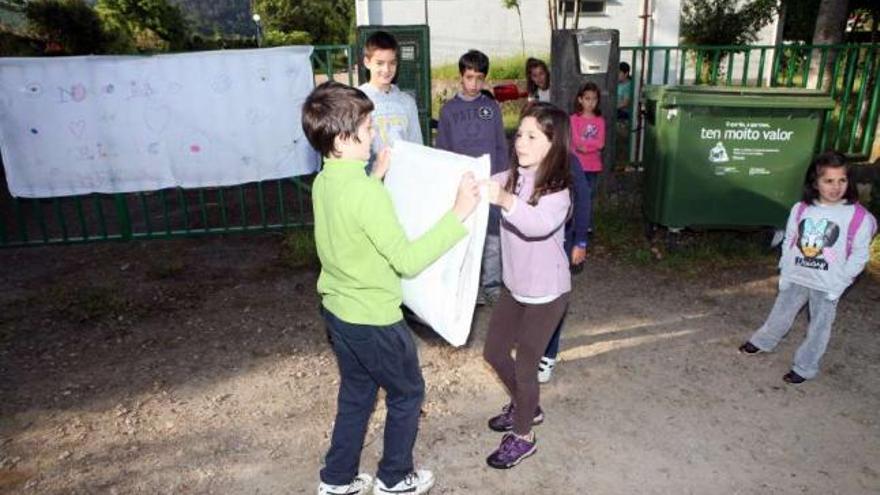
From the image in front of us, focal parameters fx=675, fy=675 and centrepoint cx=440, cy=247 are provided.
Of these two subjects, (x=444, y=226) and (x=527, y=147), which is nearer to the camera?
(x=444, y=226)

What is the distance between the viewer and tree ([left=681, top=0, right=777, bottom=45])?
779 inches

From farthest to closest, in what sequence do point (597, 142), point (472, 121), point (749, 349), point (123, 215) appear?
point (123, 215), point (597, 142), point (472, 121), point (749, 349)

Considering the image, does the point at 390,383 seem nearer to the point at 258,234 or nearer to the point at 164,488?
the point at 164,488

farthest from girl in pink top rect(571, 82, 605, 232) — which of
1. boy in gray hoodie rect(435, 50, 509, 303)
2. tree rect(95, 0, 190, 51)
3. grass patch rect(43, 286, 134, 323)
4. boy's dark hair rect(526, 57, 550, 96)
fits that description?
tree rect(95, 0, 190, 51)

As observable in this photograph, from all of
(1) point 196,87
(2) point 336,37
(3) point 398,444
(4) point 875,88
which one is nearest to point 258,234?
(1) point 196,87

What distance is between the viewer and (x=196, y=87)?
5664mm

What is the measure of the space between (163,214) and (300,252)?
2.40 m

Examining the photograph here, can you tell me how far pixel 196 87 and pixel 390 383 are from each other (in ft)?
13.4

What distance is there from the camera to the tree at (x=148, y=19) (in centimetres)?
2434

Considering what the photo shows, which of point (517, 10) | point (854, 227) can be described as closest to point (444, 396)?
A: point (854, 227)

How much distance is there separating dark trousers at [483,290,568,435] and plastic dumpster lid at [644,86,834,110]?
286 centimetres

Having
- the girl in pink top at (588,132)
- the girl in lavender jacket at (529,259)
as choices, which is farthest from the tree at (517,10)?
the girl in lavender jacket at (529,259)

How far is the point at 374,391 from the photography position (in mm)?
2730

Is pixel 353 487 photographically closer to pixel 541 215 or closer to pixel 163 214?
pixel 541 215
